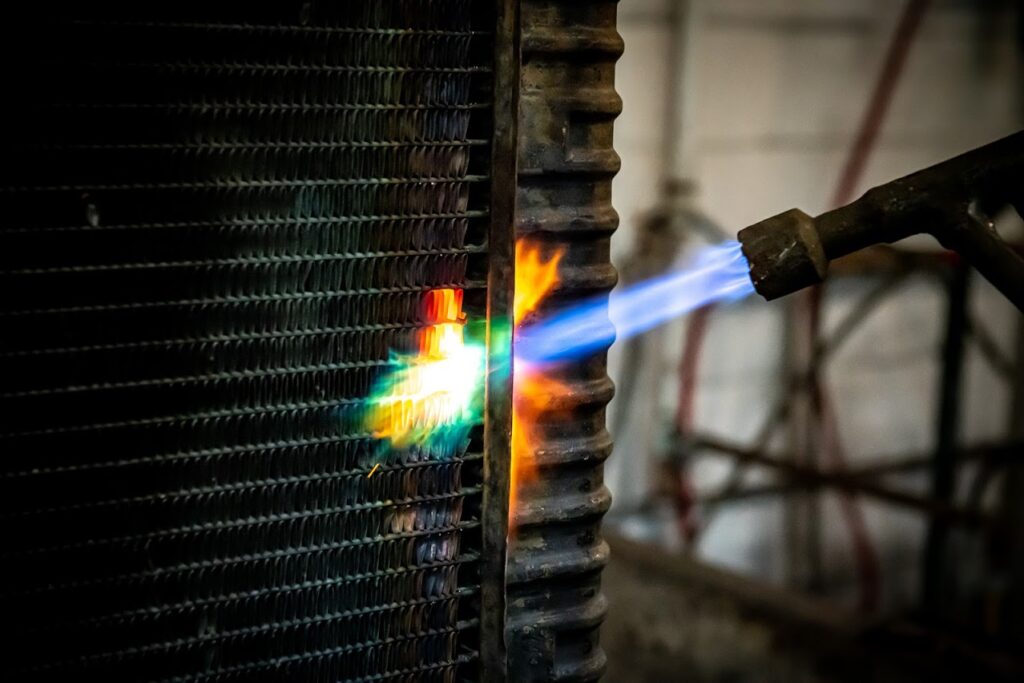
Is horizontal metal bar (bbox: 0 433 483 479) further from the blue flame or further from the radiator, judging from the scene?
the blue flame

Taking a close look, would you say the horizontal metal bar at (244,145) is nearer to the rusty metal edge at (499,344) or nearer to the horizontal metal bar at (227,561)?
the rusty metal edge at (499,344)

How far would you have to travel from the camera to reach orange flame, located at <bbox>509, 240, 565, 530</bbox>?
5.17 ft

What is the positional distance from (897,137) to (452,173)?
17.0 ft

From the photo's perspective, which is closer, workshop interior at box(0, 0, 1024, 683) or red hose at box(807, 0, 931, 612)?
workshop interior at box(0, 0, 1024, 683)

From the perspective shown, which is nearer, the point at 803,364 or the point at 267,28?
the point at 267,28

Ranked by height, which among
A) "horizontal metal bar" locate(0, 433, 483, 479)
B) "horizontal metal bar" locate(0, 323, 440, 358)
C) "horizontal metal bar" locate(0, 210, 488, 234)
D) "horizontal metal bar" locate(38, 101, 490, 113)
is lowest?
"horizontal metal bar" locate(0, 433, 483, 479)

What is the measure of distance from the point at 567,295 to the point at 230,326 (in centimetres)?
45

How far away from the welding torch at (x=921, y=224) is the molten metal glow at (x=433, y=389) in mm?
407

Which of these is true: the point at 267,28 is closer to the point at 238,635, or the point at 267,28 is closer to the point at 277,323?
the point at 277,323

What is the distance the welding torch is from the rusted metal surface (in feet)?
0.74

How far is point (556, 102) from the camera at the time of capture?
5.11ft

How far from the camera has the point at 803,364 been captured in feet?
19.1

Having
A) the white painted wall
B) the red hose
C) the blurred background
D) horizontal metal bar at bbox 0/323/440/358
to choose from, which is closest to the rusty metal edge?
horizontal metal bar at bbox 0/323/440/358

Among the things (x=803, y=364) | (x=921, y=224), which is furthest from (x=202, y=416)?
(x=803, y=364)
